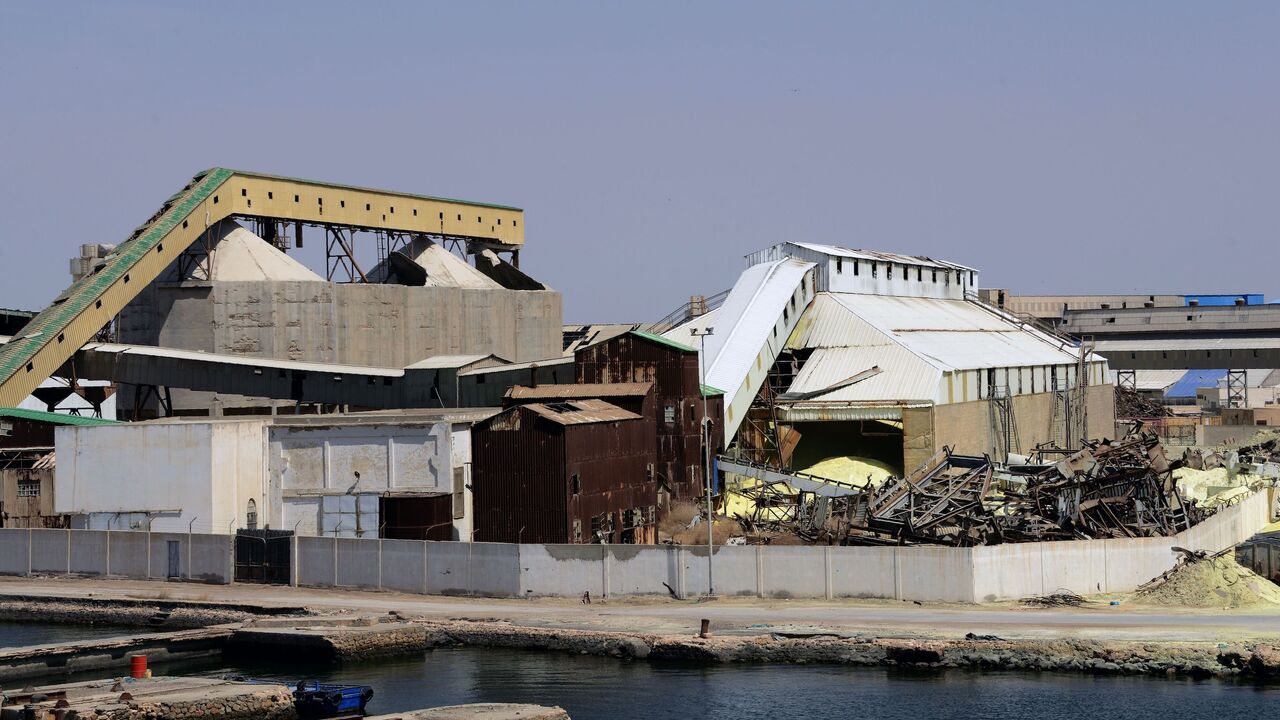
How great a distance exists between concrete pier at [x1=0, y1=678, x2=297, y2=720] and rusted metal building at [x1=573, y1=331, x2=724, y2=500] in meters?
26.8

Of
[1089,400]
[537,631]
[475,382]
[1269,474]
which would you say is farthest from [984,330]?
[537,631]

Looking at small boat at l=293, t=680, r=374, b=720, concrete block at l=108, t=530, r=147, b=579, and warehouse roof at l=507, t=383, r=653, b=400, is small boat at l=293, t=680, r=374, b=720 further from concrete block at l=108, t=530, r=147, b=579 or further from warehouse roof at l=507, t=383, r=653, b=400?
warehouse roof at l=507, t=383, r=653, b=400

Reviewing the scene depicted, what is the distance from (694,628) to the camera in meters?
45.0

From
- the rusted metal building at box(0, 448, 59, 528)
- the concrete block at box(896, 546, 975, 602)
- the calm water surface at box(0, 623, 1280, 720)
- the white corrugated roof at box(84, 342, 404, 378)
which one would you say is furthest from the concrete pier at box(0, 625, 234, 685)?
the white corrugated roof at box(84, 342, 404, 378)

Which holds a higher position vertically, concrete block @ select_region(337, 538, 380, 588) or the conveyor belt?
the conveyor belt

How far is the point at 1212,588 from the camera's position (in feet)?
153

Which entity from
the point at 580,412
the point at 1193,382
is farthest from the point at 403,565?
the point at 1193,382

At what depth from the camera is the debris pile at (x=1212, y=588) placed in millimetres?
46500

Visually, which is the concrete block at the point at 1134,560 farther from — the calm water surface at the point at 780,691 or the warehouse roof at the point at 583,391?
the warehouse roof at the point at 583,391

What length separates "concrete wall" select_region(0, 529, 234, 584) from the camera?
54.6 metres

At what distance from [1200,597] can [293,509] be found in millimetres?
30967

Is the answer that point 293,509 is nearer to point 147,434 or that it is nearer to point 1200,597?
point 147,434

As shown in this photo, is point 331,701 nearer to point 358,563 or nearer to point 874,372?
point 358,563

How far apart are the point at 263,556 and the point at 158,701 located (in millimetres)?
16551
